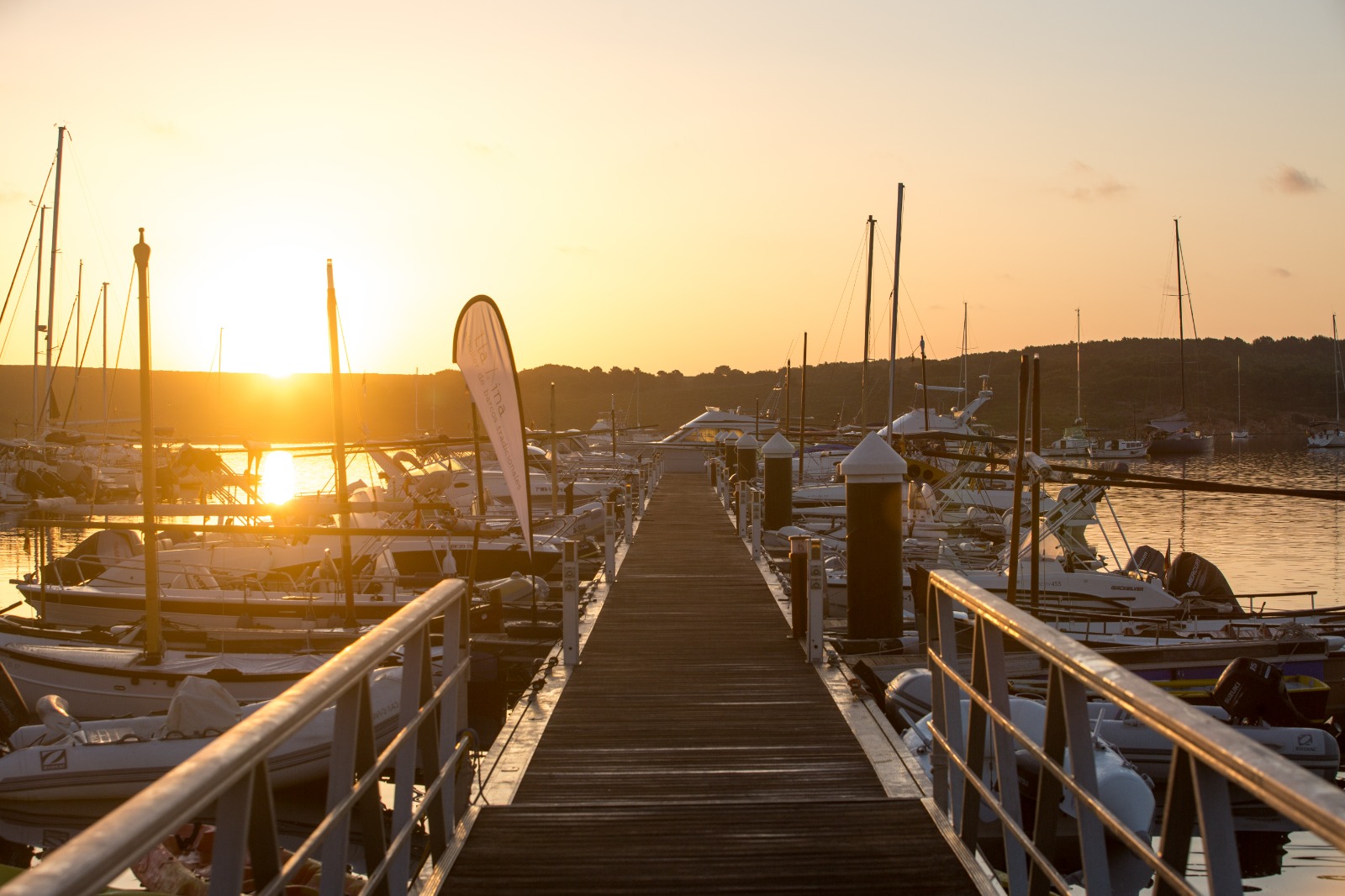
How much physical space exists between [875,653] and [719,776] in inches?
236

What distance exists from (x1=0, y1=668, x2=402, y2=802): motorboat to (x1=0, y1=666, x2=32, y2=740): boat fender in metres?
1.44

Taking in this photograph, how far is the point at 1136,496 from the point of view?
2650 inches

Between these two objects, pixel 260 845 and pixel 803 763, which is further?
pixel 803 763

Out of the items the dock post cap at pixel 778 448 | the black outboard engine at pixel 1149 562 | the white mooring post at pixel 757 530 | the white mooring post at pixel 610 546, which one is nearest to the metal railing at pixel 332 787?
the white mooring post at pixel 610 546

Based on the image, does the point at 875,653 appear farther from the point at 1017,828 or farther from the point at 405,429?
the point at 405,429

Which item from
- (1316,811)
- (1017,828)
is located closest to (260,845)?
(1316,811)

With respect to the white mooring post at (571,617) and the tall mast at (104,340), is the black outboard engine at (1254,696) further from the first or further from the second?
the tall mast at (104,340)

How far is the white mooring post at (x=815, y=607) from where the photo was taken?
34.2 ft

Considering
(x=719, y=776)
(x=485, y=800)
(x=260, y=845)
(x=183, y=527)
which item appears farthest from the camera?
(x=183, y=527)

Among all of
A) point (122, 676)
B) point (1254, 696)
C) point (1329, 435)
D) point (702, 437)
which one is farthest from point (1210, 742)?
point (1329, 435)

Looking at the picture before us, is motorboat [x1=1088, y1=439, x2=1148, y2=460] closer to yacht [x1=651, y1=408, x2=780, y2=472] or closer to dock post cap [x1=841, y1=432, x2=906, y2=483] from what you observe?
yacht [x1=651, y1=408, x2=780, y2=472]

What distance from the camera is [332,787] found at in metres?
3.34

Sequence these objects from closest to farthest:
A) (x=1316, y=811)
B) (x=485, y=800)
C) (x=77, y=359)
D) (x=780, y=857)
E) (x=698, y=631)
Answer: (x=1316, y=811) < (x=780, y=857) < (x=485, y=800) < (x=698, y=631) < (x=77, y=359)

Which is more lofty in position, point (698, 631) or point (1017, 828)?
point (1017, 828)
